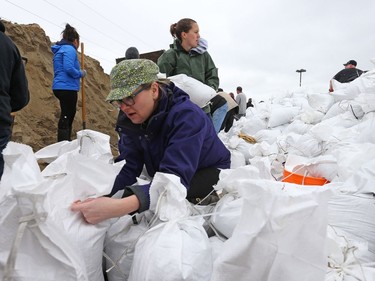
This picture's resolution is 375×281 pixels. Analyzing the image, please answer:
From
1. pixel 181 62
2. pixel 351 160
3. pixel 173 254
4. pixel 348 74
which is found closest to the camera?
pixel 173 254

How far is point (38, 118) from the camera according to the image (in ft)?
16.8

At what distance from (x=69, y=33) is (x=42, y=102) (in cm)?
285

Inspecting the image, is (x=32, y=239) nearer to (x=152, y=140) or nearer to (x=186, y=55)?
(x=152, y=140)

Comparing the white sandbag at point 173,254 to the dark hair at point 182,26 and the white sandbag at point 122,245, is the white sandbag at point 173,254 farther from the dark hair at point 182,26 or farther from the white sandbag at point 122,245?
the dark hair at point 182,26

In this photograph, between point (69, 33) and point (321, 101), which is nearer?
point (69, 33)

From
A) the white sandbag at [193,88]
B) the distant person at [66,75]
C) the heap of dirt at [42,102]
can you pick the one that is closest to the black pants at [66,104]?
the distant person at [66,75]

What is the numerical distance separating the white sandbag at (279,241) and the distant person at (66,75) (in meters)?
2.71

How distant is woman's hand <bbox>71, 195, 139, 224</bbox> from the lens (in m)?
0.92

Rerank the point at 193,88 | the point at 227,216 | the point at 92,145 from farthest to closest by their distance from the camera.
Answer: the point at 92,145
the point at 193,88
the point at 227,216

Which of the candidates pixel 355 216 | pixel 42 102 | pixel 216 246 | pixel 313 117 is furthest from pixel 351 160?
pixel 42 102

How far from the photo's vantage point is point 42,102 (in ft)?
17.9

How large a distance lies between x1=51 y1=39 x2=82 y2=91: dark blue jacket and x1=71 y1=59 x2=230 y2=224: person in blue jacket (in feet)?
6.17

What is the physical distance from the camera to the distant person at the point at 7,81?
1258 mm

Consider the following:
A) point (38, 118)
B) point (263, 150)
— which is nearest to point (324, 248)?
point (263, 150)
